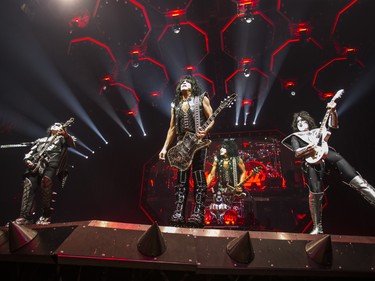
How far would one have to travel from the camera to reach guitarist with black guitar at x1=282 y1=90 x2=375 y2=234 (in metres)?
3.83

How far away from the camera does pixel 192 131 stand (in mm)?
4121

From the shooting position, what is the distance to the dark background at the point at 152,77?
7.47 metres

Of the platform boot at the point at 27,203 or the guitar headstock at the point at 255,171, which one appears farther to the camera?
the guitar headstock at the point at 255,171

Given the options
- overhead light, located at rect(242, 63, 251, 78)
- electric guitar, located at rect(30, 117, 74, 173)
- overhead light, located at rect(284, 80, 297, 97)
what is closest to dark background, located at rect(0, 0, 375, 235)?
overhead light, located at rect(284, 80, 297, 97)

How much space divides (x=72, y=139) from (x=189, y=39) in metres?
5.65

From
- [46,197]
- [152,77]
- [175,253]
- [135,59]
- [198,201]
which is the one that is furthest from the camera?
[152,77]

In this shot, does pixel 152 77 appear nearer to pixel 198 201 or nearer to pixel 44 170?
pixel 44 170

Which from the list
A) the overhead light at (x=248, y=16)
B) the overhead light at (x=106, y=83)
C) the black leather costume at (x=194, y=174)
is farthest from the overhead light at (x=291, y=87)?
the overhead light at (x=106, y=83)

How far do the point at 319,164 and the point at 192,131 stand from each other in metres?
2.20

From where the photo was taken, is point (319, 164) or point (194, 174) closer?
point (194, 174)

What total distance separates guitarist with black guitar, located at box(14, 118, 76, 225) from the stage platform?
196 centimetres

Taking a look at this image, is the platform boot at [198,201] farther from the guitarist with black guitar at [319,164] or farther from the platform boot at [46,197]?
the platform boot at [46,197]

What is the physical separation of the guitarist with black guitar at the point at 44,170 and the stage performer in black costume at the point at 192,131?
7.50 feet

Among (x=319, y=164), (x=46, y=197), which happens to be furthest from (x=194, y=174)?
(x=46, y=197)
